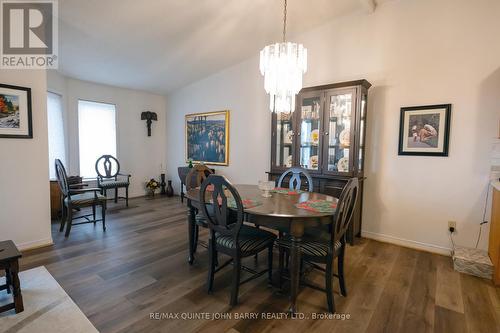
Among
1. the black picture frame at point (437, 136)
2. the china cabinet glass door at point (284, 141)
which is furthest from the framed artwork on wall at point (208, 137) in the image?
the black picture frame at point (437, 136)

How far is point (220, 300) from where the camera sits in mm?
2068

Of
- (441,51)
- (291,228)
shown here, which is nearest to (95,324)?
(291,228)

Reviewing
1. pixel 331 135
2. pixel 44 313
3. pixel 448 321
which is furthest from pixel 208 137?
pixel 448 321

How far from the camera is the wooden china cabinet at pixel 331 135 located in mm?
3223

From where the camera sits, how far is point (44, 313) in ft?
6.07

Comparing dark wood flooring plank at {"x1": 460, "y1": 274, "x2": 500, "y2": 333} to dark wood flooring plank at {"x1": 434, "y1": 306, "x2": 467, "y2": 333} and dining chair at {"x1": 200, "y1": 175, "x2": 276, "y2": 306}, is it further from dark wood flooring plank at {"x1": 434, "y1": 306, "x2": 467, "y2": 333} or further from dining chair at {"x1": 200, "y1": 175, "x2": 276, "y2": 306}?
dining chair at {"x1": 200, "y1": 175, "x2": 276, "y2": 306}

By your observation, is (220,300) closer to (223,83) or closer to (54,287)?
(54,287)

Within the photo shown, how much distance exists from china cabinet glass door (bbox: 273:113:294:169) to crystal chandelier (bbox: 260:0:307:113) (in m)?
1.28

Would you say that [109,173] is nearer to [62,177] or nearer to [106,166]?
[106,166]

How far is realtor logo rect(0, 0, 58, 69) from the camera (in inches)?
104

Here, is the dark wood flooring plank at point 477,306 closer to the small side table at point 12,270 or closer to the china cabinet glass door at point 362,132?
the china cabinet glass door at point 362,132

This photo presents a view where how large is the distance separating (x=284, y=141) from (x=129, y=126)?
3608mm

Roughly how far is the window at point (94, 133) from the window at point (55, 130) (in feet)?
1.23

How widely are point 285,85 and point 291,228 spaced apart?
1321 millimetres
